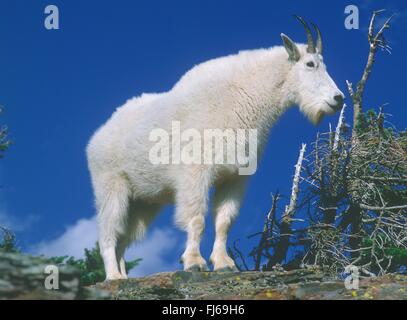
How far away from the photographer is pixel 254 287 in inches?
294

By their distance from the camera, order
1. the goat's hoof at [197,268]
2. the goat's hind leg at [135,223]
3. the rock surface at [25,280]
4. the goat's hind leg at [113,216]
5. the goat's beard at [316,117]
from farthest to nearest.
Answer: the goat's hind leg at [135,223]
the goat's hind leg at [113,216]
the goat's beard at [316,117]
the goat's hoof at [197,268]
the rock surface at [25,280]

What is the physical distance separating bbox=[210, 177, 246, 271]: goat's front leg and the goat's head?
1.24 m

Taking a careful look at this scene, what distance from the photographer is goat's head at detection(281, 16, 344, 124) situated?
9022 mm

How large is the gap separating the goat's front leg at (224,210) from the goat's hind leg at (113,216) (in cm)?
135

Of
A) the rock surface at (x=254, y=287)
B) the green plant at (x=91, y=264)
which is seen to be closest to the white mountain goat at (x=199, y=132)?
the rock surface at (x=254, y=287)

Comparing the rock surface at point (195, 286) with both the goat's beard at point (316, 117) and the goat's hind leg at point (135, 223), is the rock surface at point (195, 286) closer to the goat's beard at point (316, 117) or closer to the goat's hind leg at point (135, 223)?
the goat's hind leg at point (135, 223)

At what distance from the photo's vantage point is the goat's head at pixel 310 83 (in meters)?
9.02

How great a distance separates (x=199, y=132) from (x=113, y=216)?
1763 mm

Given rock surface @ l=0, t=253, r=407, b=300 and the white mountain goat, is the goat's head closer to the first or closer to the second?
the white mountain goat

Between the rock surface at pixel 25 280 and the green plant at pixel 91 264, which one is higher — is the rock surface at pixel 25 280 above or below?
below

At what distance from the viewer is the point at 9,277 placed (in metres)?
5.69
